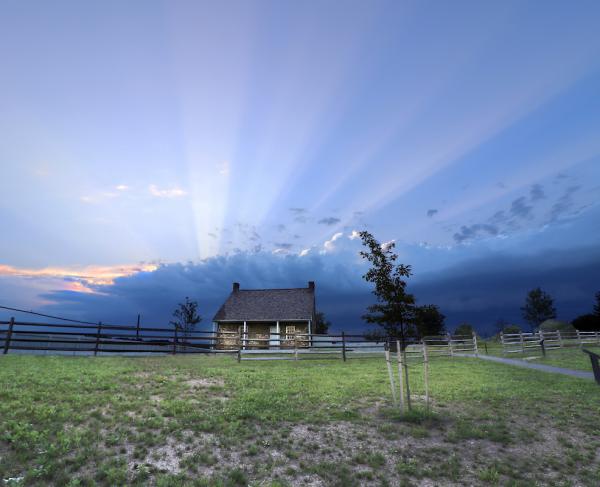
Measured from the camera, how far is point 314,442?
771cm

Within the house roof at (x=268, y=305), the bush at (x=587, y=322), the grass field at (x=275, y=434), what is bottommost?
the grass field at (x=275, y=434)

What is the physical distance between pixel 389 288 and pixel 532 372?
56.1ft

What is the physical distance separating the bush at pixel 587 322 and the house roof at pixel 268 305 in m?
48.5

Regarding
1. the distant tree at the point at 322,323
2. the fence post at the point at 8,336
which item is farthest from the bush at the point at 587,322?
the fence post at the point at 8,336

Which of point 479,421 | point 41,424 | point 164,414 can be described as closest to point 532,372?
point 479,421

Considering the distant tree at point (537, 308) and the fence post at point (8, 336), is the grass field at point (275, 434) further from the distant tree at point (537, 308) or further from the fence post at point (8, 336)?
the distant tree at point (537, 308)

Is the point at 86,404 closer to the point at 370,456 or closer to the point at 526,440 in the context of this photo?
the point at 370,456

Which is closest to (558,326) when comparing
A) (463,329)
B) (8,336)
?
(463,329)

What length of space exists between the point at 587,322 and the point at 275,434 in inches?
2788

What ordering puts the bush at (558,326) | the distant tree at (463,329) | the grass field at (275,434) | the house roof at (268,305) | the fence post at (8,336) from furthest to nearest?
1. the distant tree at (463,329)
2. the bush at (558,326)
3. the house roof at (268,305)
4. the fence post at (8,336)
5. the grass field at (275,434)

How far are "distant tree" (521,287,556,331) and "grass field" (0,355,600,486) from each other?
68.0 metres

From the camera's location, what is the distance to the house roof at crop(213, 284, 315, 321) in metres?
38.3

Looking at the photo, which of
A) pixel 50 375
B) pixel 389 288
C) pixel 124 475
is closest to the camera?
pixel 124 475

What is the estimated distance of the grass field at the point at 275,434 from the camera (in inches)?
248
